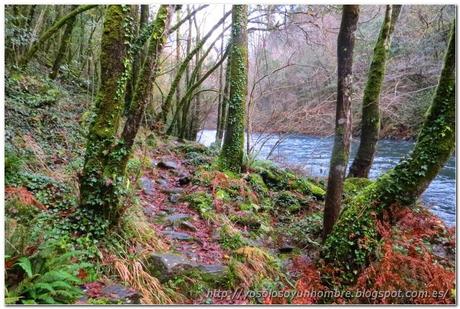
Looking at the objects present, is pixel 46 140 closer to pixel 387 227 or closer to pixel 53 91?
pixel 53 91

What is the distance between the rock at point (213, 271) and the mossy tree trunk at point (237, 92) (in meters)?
3.97

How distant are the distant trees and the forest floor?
0.26m

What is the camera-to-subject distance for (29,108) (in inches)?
281

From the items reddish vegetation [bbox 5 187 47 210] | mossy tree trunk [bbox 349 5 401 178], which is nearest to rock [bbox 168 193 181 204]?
reddish vegetation [bbox 5 187 47 210]

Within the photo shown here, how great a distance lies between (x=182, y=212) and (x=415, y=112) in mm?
16521

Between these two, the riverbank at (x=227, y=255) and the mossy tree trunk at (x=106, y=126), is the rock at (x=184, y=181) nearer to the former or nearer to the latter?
the riverbank at (x=227, y=255)

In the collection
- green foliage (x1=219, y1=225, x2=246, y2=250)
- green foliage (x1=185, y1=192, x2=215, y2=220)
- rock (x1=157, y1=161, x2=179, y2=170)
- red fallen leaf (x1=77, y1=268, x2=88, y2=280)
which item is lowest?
green foliage (x1=219, y1=225, x2=246, y2=250)

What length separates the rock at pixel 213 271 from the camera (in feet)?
14.0

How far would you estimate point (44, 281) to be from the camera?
3.04m

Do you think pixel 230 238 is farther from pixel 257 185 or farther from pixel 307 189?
pixel 307 189

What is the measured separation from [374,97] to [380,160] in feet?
24.6

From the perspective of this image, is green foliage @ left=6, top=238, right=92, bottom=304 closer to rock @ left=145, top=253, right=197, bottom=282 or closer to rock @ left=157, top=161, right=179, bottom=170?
rock @ left=145, top=253, right=197, bottom=282

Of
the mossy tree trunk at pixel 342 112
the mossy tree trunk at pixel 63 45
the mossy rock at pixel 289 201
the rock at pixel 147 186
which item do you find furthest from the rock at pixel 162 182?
the mossy tree trunk at pixel 63 45

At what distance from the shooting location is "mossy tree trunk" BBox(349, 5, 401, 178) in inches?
344
